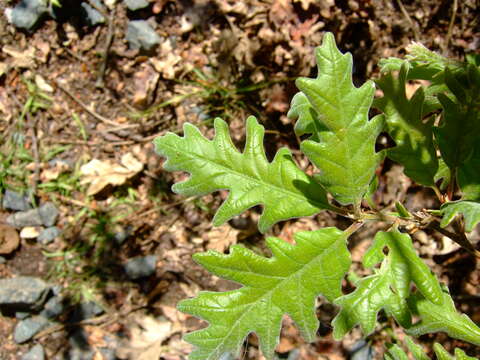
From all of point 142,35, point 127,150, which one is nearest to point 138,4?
point 142,35

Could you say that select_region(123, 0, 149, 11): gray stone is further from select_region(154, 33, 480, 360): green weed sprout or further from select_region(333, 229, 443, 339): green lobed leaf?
select_region(333, 229, 443, 339): green lobed leaf

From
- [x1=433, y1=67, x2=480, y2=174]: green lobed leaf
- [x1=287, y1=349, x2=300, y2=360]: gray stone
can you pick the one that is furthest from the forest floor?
[x1=433, y1=67, x2=480, y2=174]: green lobed leaf

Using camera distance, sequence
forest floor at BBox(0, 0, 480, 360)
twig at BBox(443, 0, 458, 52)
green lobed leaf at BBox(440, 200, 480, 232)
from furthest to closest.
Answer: forest floor at BBox(0, 0, 480, 360) → twig at BBox(443, 0, 458, 52) → green lobed leaf at BBox(440, 200, 480, 232)

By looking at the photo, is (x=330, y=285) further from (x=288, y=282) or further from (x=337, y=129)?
(x=337, y=129)

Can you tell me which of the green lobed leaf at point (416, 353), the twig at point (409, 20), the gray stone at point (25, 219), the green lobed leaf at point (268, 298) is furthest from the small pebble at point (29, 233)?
the twig at point (409, 20)

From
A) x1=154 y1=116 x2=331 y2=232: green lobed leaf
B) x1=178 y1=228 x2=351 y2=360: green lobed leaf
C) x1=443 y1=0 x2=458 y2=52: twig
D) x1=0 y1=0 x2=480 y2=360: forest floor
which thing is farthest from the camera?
x1=0 y1=0 x2=480 y2=360: forest floor

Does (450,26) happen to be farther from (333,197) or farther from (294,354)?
(294,354)

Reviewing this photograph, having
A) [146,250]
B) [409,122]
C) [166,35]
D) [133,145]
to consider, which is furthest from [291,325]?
[166,35]
